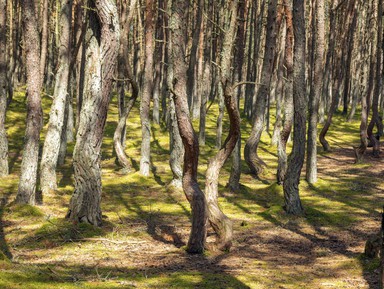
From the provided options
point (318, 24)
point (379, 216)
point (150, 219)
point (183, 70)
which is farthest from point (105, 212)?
point (318, 24)

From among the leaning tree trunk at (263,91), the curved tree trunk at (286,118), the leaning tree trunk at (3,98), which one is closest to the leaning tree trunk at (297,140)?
the curved tree trunk at (286,118)

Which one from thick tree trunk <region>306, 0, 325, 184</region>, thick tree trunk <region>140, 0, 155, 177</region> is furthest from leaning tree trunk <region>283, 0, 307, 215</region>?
thick tree trunk <region>140, 0, 155, 177</region>

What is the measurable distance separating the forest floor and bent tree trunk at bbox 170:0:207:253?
0.58 meters

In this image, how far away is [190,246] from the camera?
35.1ft

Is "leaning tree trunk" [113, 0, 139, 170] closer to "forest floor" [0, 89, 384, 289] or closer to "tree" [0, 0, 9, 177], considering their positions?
"forest floor" [0, 89, 384, 289]

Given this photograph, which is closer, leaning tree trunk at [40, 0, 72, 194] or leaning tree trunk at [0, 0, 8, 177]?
leaning tree trunk at [40, 0, 72, 194]

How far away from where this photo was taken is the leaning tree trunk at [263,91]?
18.8 m

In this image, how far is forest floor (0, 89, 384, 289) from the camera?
877cm

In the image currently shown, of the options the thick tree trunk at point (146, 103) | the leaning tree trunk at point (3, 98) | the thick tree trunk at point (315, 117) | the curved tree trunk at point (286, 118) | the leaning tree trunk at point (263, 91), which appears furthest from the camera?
the thick tree trunk at point (146, 103)

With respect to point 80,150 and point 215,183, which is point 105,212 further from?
point 215,183

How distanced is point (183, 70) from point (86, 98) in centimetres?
304

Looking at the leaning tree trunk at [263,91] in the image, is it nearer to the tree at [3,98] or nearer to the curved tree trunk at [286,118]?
the curved tree trunk at [286,118]

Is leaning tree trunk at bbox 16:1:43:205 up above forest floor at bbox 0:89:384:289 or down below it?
above

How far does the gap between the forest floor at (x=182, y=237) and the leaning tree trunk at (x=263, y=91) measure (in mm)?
710
